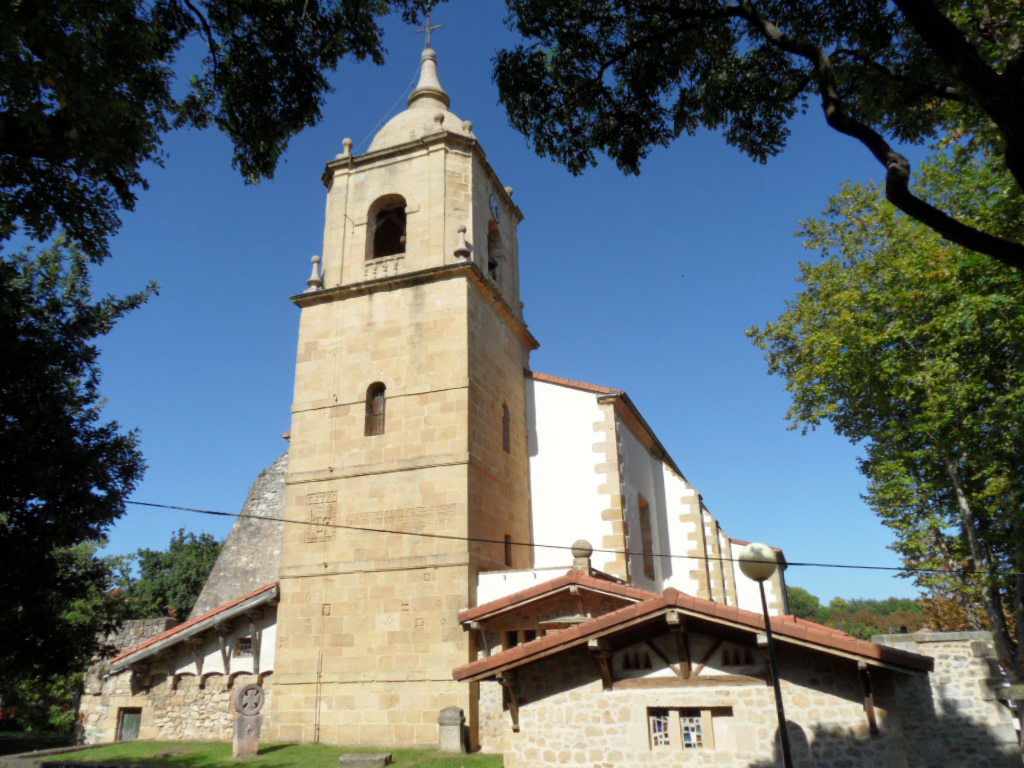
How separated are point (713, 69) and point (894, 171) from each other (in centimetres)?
378

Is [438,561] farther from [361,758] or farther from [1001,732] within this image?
[1001,732]

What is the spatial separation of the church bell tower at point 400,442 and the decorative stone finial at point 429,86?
1996 mm

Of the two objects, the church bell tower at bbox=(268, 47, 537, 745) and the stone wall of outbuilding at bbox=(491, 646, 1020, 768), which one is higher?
the church bell tower at bbox=(268, 47, 537, 745)

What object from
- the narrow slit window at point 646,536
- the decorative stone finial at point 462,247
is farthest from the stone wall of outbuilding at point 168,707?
the narrow slit window at point 646,536

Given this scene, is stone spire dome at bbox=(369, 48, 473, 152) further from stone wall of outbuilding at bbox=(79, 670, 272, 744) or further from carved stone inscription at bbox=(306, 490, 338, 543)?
stone wall of outbuilding at bbox=(79, 670, 272, 744)

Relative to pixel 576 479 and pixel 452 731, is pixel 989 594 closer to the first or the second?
pixel 576 479

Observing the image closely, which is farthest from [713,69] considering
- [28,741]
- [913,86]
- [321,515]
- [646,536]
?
[28,741]

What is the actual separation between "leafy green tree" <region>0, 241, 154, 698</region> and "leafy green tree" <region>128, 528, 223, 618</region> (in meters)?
20.5

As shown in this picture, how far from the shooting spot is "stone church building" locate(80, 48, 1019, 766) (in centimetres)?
911

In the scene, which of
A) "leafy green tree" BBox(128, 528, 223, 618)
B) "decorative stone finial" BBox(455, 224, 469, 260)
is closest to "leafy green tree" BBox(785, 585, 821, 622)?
"leafy green tree" BBox(128, 528, 223, 618)

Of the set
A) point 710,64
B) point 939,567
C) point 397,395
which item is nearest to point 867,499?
point 939,567

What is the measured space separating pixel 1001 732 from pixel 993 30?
11114mm

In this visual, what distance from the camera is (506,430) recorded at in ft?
59.9

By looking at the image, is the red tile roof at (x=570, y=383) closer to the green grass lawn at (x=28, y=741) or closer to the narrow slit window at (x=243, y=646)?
the narrow slit window at (x=243, y=646)
